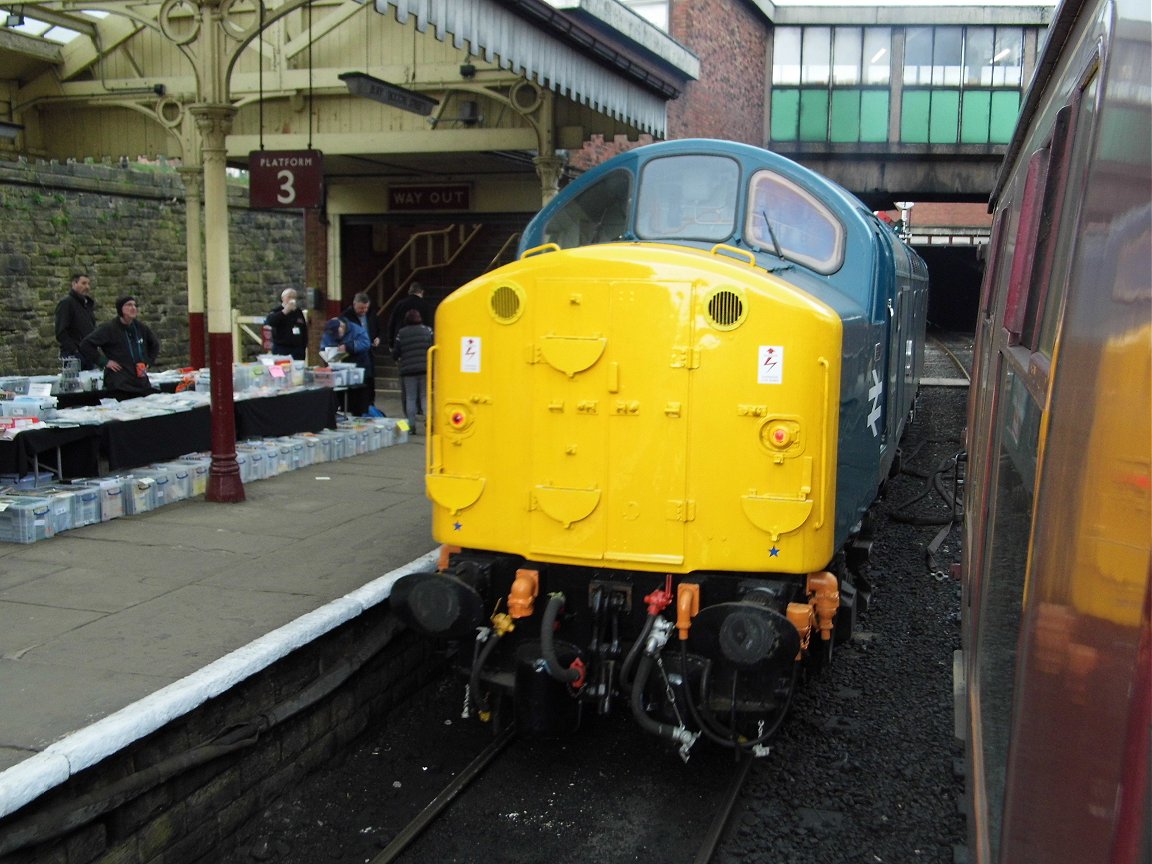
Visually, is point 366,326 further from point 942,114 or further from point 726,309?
point 942,114

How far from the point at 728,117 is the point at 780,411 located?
66.5ft

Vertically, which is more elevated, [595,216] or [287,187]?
[287,187]

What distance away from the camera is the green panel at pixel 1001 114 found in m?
25.8

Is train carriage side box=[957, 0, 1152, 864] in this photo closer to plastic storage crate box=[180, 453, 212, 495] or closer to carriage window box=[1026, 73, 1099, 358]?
carriage window box=[1026, 73, 1099, 358]

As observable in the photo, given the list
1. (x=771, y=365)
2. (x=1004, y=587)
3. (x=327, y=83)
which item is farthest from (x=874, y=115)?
(x=1004, y=587)

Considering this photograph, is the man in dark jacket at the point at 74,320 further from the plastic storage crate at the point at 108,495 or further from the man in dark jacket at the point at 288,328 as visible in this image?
the plastic storage crate at the point at 108,495

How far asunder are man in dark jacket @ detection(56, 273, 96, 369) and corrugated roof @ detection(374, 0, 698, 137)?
5.43m

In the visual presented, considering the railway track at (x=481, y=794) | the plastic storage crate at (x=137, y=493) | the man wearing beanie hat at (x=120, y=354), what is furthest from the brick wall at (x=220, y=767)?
the man wearing beanie hat at (x=120, y=354)

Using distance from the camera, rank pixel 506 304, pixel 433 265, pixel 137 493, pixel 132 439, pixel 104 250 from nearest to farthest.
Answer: pixel 506 304 → pixel 137 493 → pixel 132 439 → pixel 104 250 → pixel 433 265

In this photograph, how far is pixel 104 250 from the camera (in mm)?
19109

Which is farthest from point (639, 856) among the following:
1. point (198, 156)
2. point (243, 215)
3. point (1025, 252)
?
point (243, 215)

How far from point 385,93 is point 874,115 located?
714 inches

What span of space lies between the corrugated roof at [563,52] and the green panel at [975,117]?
577 inches

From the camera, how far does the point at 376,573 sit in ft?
22.5
